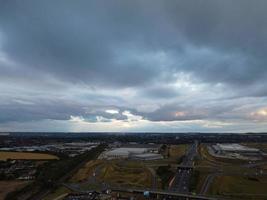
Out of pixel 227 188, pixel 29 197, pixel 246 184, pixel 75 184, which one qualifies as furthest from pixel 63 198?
pixel 246 184

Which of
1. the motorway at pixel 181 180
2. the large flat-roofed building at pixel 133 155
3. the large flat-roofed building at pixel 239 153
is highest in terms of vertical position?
the large flat-roofed building at pixel 239 153

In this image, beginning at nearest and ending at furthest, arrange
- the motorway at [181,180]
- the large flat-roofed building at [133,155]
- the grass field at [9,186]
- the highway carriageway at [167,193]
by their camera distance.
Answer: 1. the highway carriageway at [167,193]
2. the grass field at [9,186]
3. the motorway at [181,180]
4. the large flat-roofed building at [133,155]

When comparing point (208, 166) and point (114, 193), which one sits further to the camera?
point (208, 166)

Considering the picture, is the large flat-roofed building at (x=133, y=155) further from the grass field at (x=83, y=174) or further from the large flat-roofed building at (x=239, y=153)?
the large flat-roofed building at (x=239, y=153)

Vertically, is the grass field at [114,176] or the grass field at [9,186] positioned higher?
the grass field at [114,176]

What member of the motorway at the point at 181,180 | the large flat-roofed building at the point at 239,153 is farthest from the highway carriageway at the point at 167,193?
the large flat-roofed building at the point at 239,153

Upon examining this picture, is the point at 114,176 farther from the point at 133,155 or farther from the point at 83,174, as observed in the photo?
the point at 133,155

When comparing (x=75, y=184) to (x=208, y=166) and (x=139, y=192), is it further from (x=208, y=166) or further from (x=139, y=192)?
(x=208, y=166)

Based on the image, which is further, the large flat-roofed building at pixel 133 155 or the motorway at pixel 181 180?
the large flat-roofed building at pixel 133 155
